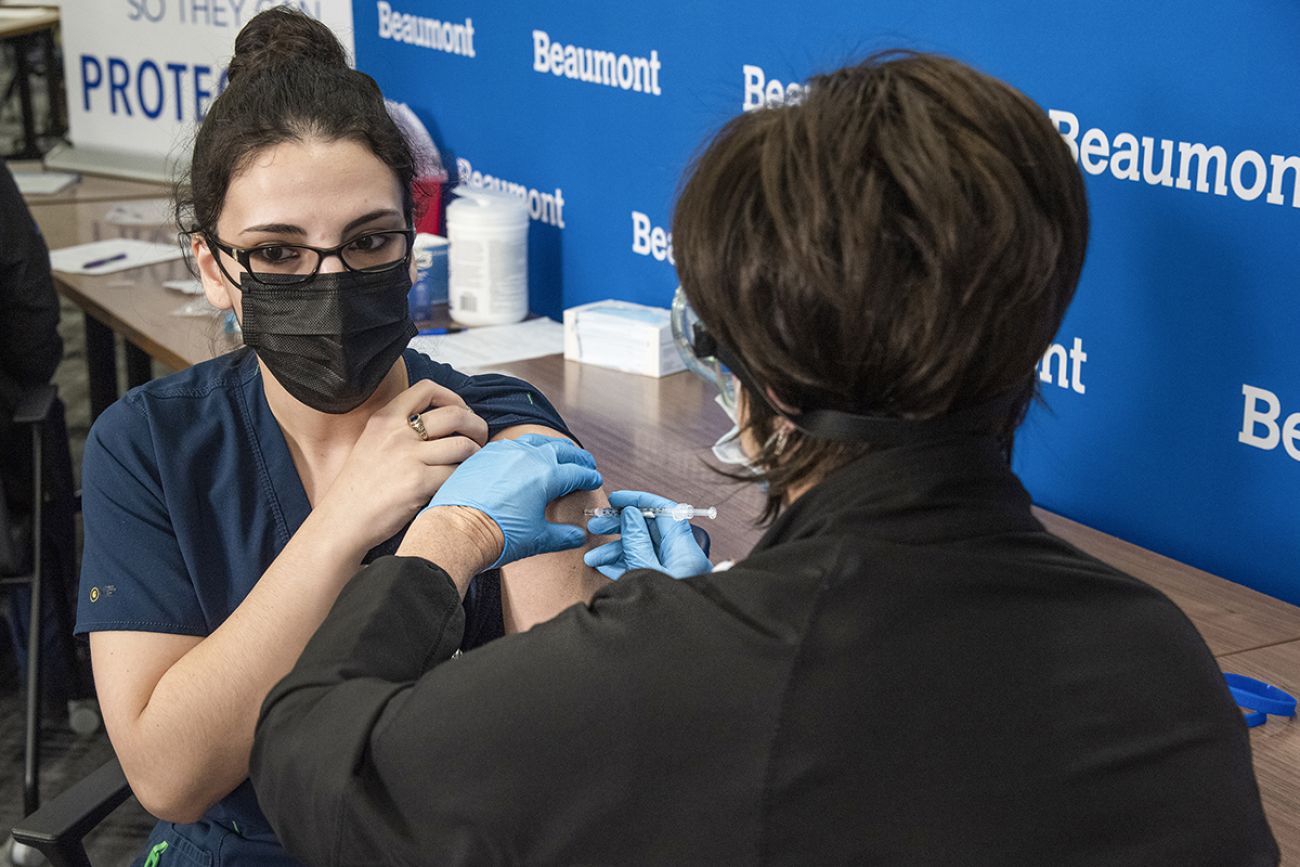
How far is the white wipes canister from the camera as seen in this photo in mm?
2973

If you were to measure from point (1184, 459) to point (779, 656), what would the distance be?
1.17 m

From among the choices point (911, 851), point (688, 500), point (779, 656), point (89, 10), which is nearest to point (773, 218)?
point (779, 656)

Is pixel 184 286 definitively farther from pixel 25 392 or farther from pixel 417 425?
pixel 417 425

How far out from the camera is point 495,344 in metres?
2.87

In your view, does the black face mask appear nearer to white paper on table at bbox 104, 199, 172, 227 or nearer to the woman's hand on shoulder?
the woman's hand on shoulder

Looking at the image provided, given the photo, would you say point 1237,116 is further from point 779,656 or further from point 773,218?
point 779,656

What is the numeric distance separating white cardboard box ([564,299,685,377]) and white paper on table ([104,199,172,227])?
1462 millimetres

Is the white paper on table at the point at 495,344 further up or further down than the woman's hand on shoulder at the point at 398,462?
further up

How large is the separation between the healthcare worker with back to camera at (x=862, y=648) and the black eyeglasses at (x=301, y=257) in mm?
622

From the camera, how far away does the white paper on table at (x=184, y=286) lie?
3.10m

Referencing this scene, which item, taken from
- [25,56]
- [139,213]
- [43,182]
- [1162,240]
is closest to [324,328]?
[1162,240]

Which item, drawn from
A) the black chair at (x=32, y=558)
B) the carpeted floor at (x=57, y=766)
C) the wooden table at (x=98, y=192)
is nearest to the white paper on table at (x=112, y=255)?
the wooden table at (x=98, y=192)

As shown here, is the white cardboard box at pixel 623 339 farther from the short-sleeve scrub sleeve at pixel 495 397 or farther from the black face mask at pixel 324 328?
the black face mask at pixel 324 328

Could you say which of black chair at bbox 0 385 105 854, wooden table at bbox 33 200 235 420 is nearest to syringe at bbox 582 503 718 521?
wooden table at bbox 33 200 235 420
